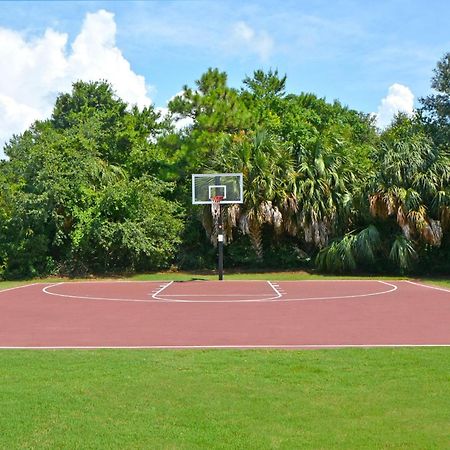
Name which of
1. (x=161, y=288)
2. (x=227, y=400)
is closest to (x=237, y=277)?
(x=161, y=288)

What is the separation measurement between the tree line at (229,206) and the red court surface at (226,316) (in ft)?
16.0

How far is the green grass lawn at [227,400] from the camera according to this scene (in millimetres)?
5199

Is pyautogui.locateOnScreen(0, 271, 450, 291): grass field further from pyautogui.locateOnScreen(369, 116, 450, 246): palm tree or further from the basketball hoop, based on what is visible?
the basketball hoop

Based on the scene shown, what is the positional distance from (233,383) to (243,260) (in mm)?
23588

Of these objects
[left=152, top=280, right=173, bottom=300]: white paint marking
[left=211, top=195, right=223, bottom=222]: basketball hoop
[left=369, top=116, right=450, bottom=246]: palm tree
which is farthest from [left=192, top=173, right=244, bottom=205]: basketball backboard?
[left=369, top=116, right=450, bottom=246]: palm tree

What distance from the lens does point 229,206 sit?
29062 millimetres

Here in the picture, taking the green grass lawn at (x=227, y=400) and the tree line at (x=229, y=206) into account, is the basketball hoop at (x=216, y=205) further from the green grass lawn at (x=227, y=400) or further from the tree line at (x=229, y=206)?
the green grass lawn at (x=227, y=400)

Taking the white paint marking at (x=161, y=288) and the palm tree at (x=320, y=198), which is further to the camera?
the palm tree at (x=320, y=198)

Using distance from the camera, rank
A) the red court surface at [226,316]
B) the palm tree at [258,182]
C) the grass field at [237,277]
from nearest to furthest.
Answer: the red court surface at [226,316]
the grass field at [237,277]
the palm tree at [258,182]

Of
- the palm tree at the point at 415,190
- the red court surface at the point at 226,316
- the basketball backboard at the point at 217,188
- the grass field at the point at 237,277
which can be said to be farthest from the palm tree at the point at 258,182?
the red court surface at the point at 226,316

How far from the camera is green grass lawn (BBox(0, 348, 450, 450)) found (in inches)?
205

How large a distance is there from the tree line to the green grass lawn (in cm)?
1914

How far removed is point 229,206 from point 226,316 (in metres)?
15.0

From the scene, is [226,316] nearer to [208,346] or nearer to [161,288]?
[208,346]
